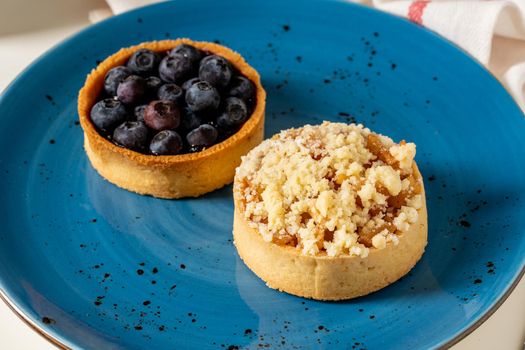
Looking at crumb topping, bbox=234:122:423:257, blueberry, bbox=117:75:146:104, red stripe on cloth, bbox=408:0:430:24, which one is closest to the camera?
crumb topping, bbox=234:122:423:257

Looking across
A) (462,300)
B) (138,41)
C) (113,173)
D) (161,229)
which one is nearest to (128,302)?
(161,229)

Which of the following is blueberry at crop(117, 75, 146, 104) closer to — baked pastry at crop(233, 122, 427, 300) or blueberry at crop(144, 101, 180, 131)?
blueberry at crop(144, 101, 180, 131)

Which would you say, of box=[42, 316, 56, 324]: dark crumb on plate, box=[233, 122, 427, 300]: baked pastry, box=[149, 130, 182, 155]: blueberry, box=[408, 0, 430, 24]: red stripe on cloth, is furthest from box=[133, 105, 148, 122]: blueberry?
box=[408, 0, 430, 24]: red stripe on cloth

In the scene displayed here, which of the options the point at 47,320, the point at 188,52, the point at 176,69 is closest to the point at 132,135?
the point at 176,69

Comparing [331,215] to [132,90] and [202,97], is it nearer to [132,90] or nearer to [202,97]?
[202,97]

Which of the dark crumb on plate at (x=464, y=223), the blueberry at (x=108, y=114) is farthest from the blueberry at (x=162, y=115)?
the dark crumb on plate at (x=464, y=223)

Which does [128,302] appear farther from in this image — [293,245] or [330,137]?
[330,137]

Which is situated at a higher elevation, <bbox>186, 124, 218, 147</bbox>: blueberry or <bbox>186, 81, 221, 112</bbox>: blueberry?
<bbox>186, 81, 221, 112</bbox>: blueberry
